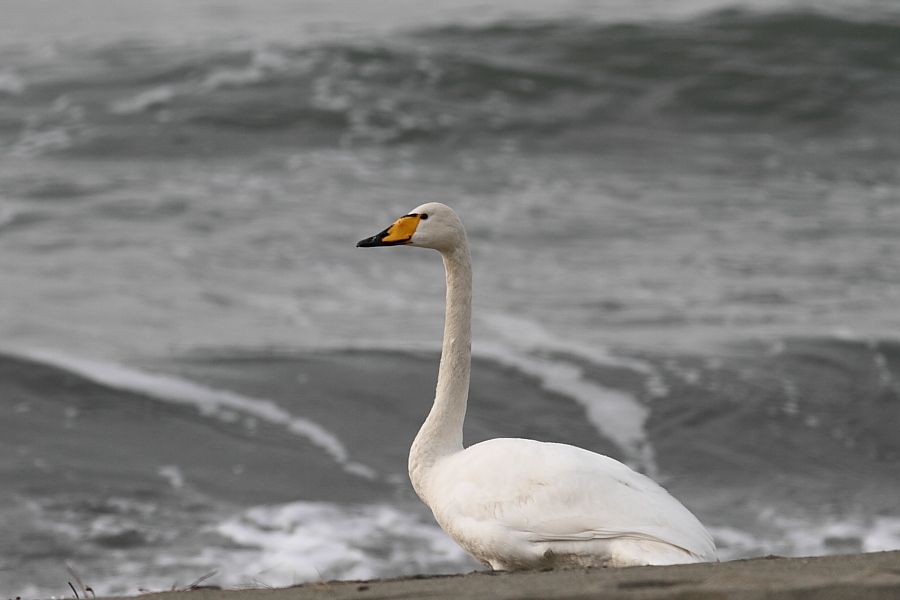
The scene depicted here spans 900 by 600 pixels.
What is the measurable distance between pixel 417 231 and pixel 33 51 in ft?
53.2

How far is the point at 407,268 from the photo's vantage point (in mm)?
12539

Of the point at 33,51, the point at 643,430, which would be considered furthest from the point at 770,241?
the point at 33,51

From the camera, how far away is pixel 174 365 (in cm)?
977

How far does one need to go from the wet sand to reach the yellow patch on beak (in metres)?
1.61

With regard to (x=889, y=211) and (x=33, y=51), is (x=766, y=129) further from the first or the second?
(x=33, y=51)

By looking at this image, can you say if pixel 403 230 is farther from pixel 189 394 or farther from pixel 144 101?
pixel 144 101

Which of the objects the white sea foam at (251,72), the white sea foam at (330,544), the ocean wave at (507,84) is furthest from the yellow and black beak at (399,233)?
the white sea foam at (251,72)

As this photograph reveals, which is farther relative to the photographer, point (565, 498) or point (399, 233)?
point (399, 233)

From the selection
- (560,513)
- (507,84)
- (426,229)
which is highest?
(426,229)

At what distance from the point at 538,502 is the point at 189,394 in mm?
5186

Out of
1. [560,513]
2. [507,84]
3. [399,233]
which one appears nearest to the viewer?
[560,513]

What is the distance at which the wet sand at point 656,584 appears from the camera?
10.2ft

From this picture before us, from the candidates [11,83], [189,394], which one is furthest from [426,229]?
[11,83]

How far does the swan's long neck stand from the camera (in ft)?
17.2
